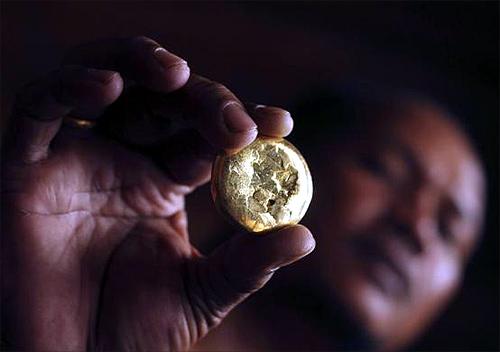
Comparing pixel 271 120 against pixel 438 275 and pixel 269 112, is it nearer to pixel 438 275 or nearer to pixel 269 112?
pixel 269 112

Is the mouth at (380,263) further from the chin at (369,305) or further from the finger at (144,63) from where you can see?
the finger at (144,63)

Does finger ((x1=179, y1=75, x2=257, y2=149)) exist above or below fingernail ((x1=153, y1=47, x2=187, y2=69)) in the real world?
below

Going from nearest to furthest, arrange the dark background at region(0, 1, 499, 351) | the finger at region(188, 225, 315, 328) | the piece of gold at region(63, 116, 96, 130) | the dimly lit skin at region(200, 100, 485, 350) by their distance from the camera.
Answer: the finger at region(188, 225, 315, 328) < the piece of gold at region(63, 116, 96, 130) < the dimly lit skin at region(200, 100, 485, 350) < the dark background at region(0, 1, 499, 351)

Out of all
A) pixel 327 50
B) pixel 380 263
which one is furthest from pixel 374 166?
pixel 327 50

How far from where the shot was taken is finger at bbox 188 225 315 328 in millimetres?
465

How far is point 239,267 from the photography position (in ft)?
1.65

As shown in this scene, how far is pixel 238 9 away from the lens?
1.27 meters

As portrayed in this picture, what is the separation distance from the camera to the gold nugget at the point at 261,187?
49 cm

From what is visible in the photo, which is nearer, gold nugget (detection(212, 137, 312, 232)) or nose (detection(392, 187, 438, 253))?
gold nugget (detection(212, 137, 312, 232))

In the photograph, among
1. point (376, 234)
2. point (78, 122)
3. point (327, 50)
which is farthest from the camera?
point (327, 50)

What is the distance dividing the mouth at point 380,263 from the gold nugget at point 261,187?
0.47m

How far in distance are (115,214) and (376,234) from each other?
499 millimetres

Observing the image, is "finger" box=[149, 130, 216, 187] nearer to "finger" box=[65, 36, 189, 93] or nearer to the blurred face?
"finger" box=[65, 36, 189, 93]

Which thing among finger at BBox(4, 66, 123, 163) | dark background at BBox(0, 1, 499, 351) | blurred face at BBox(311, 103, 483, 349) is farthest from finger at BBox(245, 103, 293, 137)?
dark background at BBox(0, 1, 499, 351)
